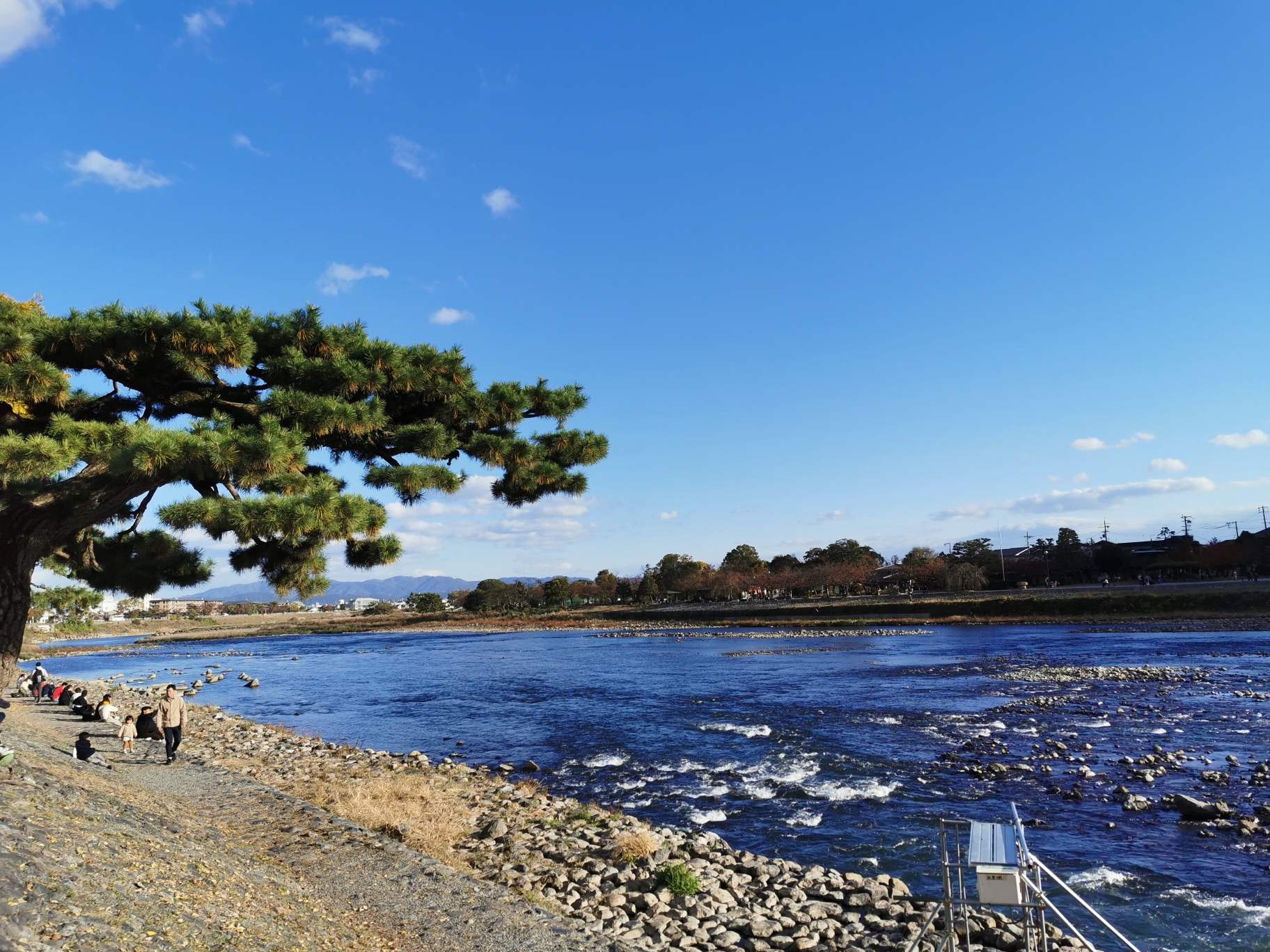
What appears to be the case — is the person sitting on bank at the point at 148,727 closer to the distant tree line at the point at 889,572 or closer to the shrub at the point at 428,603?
the distant tree line at the point at 889,572

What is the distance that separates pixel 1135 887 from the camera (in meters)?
8.76

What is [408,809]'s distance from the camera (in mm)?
11234

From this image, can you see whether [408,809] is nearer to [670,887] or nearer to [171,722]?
[670,887]

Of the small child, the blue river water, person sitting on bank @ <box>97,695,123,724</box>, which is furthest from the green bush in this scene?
person sitting on bank @ <box>97,695,123,724</box>

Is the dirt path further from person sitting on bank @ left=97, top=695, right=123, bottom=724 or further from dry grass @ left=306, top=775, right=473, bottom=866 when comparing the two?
person sitting on bank @ left=97, top=695, right=123, bottom=724

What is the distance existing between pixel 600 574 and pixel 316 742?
12291 cm

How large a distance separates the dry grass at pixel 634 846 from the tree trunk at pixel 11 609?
27.9 ft

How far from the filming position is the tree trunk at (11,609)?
930 cm

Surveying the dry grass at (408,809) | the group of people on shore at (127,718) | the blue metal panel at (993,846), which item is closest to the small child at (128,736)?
the group of people on shore at (127,718)

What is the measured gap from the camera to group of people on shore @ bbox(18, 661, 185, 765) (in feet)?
44.7

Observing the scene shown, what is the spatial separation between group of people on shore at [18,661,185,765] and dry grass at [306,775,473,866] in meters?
3.29

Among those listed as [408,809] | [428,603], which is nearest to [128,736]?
A: [408,809]

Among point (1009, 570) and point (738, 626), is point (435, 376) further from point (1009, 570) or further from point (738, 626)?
point (1009, 570)

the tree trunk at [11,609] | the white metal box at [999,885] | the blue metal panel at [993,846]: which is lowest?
the white metal box at [999,885]
